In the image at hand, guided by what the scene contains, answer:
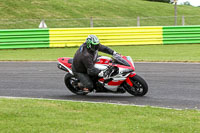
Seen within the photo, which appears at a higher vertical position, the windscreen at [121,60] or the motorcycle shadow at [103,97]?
the windscreen at [121,60]

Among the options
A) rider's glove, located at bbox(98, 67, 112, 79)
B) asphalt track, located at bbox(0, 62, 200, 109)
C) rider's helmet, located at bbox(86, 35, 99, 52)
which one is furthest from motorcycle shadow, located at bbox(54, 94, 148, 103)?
rider's helmet, located at bbox(86, 35, 99, 52)

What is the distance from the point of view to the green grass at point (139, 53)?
17.6 metres

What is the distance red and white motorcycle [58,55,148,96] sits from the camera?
30.7 ft

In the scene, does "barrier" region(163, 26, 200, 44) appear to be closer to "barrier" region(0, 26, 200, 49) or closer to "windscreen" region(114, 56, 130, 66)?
"barrier" region(0, 26, 200, 49)

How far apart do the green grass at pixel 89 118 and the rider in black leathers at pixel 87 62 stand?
118 cm

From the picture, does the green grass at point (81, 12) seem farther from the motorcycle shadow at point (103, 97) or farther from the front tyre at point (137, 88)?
the front tyre at point (137, 88)

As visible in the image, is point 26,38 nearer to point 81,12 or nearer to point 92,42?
point 92,42

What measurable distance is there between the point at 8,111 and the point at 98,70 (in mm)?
2695

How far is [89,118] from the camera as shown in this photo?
7000mm

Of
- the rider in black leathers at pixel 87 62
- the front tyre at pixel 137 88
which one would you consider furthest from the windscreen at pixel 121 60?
the front tyre at pixel 137 88

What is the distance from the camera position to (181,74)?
12.9 m

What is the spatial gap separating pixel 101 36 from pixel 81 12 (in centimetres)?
2136

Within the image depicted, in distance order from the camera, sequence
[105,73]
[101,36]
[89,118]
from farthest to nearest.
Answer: [101,36], [105,73], [89,118]

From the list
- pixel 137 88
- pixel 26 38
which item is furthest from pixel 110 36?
pixel 137 88
